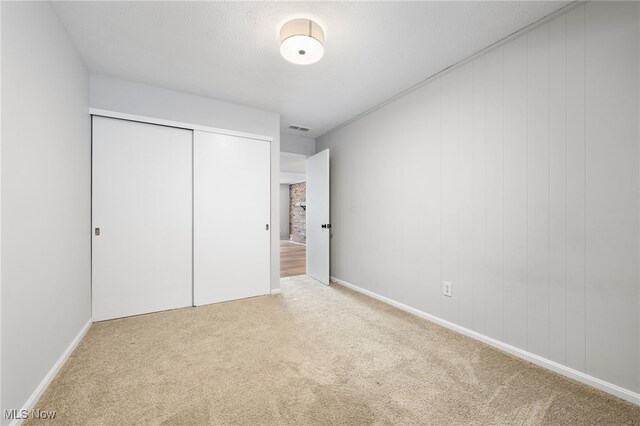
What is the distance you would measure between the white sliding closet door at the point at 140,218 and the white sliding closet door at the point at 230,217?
0.13 metres

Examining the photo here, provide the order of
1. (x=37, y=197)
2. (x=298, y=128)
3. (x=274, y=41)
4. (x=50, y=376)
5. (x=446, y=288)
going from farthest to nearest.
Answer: (x=298, y=128) < (x=446, y=288) < (x=274, y=41) < (x=50, y=376) < (x=37, y=197)

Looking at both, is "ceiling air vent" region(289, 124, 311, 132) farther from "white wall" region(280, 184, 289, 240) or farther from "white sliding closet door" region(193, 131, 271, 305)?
"white wall" region(280, 184, 289, 240)

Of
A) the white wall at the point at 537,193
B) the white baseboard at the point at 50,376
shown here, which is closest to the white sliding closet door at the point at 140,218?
the white baseboard at the point at 50,376

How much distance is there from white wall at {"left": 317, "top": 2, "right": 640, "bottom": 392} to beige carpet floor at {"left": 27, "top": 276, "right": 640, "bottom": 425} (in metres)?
0.33

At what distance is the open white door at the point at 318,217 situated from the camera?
4.12 m

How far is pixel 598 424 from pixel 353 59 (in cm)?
293

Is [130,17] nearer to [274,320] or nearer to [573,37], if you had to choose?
[274,320]

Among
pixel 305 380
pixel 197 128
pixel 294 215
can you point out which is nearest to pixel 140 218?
pixel 197 128

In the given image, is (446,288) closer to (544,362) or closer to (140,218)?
(544,362)

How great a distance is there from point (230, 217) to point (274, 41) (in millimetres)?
2035

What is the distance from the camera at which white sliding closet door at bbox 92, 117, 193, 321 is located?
267 centimetres

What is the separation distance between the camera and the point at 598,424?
1.37m

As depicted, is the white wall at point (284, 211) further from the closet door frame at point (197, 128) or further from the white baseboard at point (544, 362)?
the white baseboard at point (544, 362)

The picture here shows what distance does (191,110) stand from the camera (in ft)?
10.2
